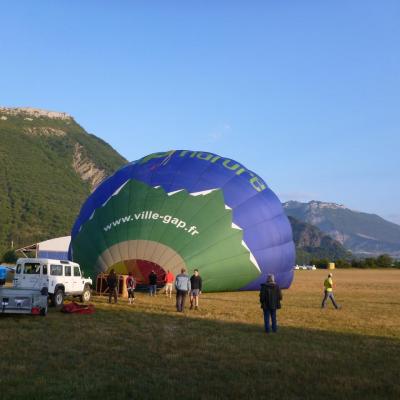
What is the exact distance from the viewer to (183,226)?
2012cm

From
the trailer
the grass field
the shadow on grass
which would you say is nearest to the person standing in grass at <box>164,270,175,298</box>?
the grass field

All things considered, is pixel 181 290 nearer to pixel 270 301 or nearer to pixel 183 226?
pixel 270 301

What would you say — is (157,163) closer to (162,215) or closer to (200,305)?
(162,215)

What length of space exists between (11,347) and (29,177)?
132577mm

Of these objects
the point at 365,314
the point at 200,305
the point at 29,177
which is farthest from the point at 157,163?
the point at 29,177

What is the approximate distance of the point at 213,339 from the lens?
11.0m

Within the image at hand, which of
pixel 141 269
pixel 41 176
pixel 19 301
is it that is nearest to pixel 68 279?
pixel 141 269

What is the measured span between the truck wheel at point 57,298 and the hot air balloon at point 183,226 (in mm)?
3664

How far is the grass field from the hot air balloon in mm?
4502

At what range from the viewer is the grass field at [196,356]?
7.05 metres

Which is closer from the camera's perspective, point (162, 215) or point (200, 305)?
point (200, 305)

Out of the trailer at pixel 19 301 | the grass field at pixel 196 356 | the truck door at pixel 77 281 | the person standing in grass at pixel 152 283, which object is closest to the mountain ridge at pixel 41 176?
the person standing in grass at pixel 152 283

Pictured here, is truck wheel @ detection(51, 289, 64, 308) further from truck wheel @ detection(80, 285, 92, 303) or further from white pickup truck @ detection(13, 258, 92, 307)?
truck wheel @ detection(80, 285, 92, 303)

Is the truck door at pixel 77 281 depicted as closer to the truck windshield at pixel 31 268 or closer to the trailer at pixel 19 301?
the truck windshield at pixel 31 268
